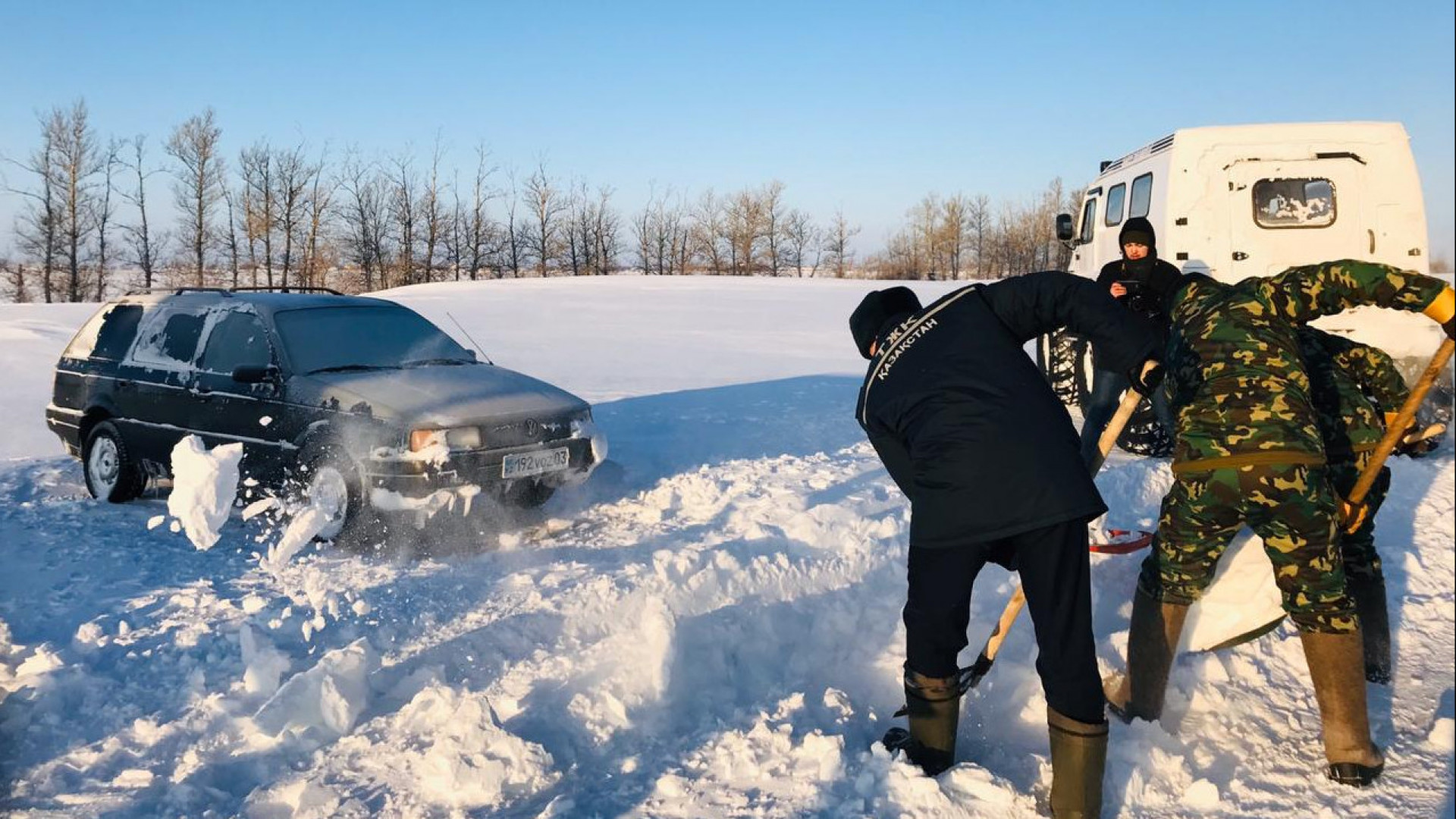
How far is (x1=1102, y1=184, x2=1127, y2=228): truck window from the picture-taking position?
30.2ft

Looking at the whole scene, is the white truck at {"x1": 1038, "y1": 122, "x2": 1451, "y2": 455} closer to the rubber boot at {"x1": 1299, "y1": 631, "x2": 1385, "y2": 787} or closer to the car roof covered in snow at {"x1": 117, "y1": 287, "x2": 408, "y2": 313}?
the rubber boot at {"x1": 1299, "y1": 631, "x2": 1385, "y2": 787}

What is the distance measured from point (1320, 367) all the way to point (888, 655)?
1.95 metres

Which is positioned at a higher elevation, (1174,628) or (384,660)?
(1174,628)

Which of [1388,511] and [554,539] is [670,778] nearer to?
[554,539]

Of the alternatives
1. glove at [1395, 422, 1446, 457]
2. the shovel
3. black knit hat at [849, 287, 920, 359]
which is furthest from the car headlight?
glove at [1395, 422, 1446, 457]

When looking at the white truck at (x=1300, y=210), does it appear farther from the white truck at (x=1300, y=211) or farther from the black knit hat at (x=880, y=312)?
→ the black knit hat at (x=880, y=312)

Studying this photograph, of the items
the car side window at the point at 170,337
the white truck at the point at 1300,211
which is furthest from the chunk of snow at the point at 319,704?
the white truck at the point at 1300,211

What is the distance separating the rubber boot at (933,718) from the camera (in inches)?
124

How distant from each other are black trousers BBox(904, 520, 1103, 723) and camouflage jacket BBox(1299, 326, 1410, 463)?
1.24 m

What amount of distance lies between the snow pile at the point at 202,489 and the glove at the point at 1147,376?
4303 millimetres

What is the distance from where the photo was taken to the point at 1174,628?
345 cm

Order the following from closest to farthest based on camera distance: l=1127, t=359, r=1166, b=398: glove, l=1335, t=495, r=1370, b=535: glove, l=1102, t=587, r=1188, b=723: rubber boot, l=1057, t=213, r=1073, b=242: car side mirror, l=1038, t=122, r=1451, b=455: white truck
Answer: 1. l=1127, t=359, r=1166, b=398: glove
2. l=1335, t=495, r=1370, b=535: glove
3. l=1102, t=587, r=1188, b=723: rubber boot
4. l=1038, t=122, r=1451, b=455: white truck
5. l=1057, t=213, r=1073, b=242: car side mirror

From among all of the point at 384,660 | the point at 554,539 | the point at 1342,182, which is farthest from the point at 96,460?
the point at 1342,182

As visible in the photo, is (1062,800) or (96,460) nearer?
(1062,800)
